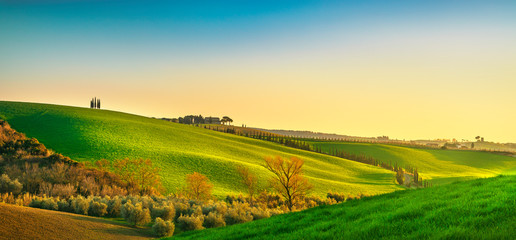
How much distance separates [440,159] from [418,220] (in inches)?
4892

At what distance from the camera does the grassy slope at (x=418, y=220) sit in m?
8.81

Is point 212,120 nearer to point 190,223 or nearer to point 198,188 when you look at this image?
point 198,188

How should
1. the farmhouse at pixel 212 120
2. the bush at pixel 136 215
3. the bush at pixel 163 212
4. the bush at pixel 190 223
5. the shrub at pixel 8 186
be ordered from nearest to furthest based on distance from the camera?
the bush at pixel 136 215 → the bush at pixel 190 223 → the bush at pixel 163 212 → the shrub at pixel 8 186 → the farmhouse at pixel 212 120

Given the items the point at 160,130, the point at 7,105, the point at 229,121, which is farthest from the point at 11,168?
the point at 229,121

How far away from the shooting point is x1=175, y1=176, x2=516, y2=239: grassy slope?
8.81 m

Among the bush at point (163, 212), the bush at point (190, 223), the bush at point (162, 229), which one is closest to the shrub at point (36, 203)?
the bush at point (163, 212)

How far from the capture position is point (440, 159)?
120312 mm

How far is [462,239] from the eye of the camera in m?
8.17

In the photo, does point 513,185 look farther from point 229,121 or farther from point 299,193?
point 229,121

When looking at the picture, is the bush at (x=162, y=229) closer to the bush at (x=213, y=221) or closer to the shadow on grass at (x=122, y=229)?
the shadow on grass at (x=122, y=229)

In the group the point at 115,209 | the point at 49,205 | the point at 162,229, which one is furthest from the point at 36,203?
the point at 162,229

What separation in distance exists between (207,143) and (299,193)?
39.0 meters

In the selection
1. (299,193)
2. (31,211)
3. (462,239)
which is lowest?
(299,193)

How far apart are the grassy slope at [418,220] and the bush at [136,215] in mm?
8029
